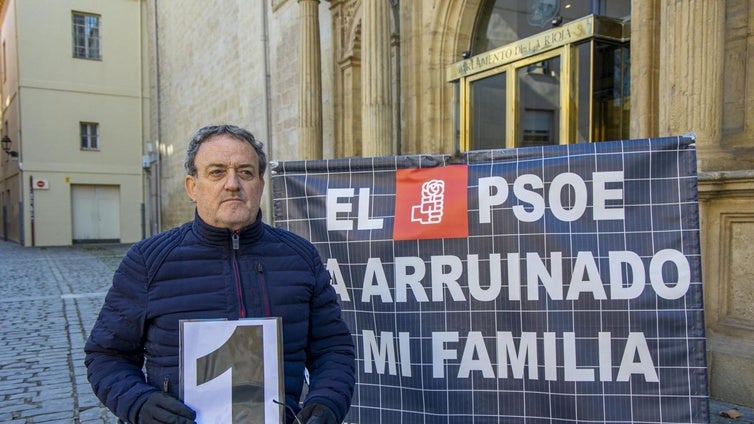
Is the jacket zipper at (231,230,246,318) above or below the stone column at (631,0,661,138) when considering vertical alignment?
below

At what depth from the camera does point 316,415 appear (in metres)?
1.67

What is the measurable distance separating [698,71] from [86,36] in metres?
25.7

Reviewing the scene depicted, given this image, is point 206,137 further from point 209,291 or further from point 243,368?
point 243,368

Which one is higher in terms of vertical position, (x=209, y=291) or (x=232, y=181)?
(x=232, y=181)

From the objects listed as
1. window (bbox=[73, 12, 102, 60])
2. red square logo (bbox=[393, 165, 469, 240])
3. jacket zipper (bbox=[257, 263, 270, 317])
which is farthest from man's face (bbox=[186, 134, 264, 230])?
window (bbox=[73, 12, 102, 60])

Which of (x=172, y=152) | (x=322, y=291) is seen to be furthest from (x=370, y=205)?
(x=172, y=152)

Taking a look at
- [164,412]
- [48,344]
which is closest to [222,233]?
[164,412]

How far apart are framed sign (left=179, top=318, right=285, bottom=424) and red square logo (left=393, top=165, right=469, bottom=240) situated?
151 centimetres

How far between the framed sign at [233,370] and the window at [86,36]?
2616 centimetres

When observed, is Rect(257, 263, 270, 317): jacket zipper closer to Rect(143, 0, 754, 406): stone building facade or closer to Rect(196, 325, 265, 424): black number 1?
Rect(196, 325, 265, 424): black number 1

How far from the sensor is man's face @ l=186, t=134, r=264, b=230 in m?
1.70

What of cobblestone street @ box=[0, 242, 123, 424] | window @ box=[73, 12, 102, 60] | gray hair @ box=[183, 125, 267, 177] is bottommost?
cobblestone street @ box=[0, 242, 123, 424]

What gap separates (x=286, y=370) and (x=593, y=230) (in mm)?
1753

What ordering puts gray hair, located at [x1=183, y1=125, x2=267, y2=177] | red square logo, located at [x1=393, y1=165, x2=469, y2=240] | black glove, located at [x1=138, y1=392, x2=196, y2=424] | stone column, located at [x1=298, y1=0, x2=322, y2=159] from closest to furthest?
black glove, located at [x1=138, y1=392, x2=196, y2=424] → gray hair, located at [x1=183, y1=125, x2=267, y2=177] → red square logo, located at [x1=393, y1=165, x2=469, y2=240] → stone column, located at [x1=298, y1=0, x2=322, y2=159]
